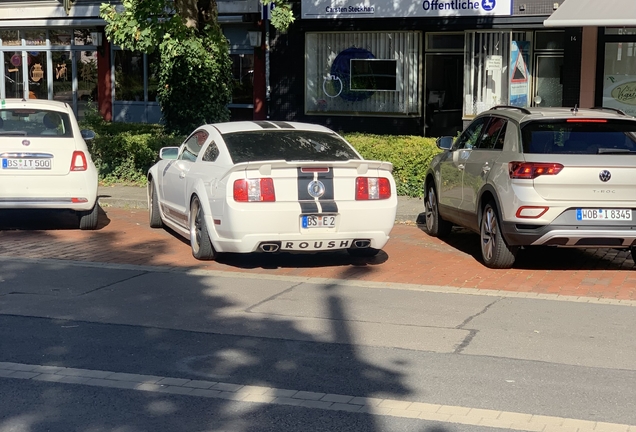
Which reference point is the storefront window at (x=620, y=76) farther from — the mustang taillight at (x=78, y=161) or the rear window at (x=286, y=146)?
the mustang taillight at (x=78, y=161)

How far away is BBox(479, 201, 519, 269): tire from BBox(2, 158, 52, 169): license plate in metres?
5.30

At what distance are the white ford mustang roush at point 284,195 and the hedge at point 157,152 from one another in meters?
4.65

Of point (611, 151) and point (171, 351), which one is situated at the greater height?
point (611, 151)

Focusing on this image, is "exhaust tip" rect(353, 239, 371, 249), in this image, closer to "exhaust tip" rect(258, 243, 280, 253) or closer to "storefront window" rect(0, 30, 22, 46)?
"exhaust tip" rect(258, 243, 280, 253)

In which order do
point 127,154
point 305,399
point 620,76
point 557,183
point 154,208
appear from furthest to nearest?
1. point 620,76
2. point 127,154
3. point 154,208
4. point 557,183
5. point 305,399

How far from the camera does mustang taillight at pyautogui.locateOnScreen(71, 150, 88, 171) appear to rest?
1217 centimetres

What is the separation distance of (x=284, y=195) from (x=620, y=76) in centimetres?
1348

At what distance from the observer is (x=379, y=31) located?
898 inches

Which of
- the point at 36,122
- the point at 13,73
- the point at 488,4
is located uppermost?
the point at 488,4

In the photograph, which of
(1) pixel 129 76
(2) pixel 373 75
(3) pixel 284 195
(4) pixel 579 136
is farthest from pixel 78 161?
(1) pixel 129 76

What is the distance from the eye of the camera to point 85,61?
2789 centimetres

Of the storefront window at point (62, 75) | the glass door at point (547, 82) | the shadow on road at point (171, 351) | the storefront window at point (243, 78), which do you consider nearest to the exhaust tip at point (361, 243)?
the shadow on road at point (171, 351)

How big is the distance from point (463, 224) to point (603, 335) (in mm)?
3905

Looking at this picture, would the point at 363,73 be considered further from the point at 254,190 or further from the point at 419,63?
the point at 254,190
